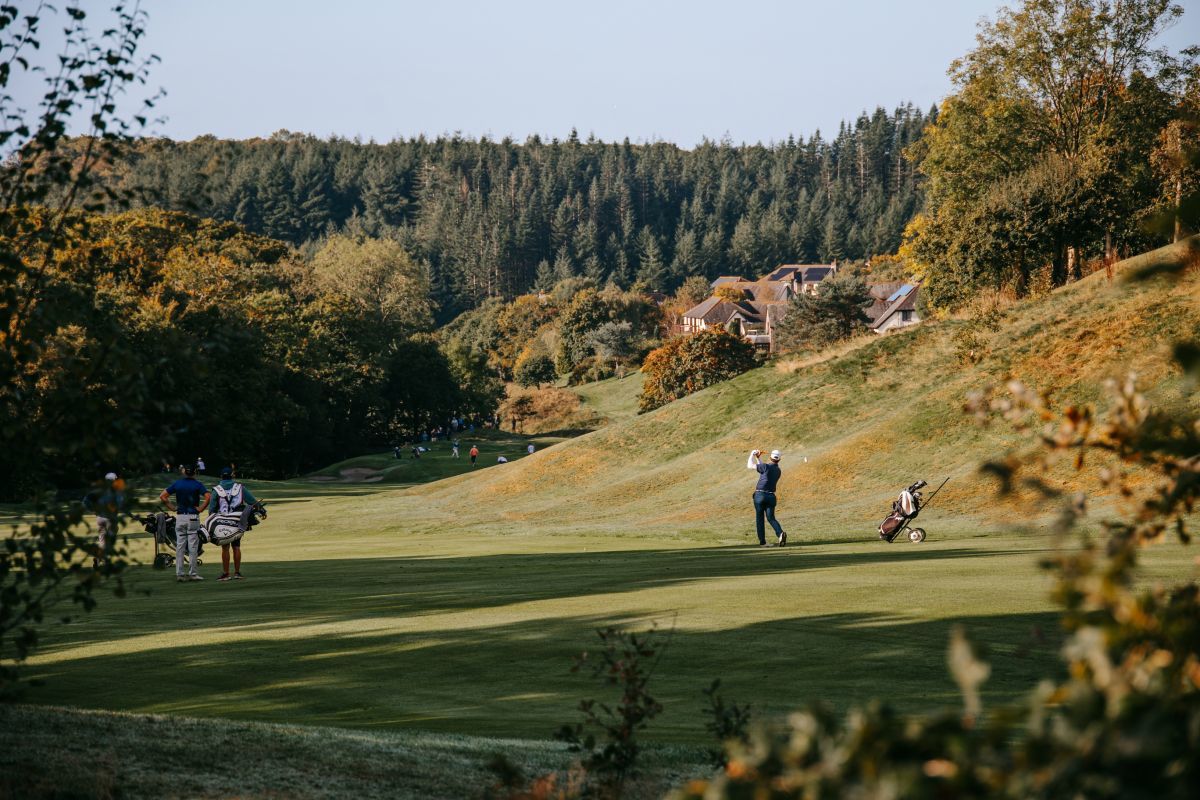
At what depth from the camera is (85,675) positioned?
47.4ft

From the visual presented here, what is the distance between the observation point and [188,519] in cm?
2627

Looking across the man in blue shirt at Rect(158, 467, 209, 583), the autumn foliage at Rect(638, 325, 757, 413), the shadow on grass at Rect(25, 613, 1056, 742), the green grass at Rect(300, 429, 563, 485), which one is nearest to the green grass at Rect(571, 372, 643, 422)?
the green grass at Rect(300, 429, 563, 485)

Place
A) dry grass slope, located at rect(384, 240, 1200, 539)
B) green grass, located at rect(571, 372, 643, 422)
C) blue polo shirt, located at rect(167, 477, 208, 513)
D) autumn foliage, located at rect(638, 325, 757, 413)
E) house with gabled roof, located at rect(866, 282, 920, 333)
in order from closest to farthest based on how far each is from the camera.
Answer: blue polo shirt, located at rect(167, 477, 208, 513) < dry grass slope, located at rect(384, 240, 1200, 539) < autumn foliage, located at rect(638, 325, 757, 413) < green grass, located at rect(571, 372, 643, 422) < house with gabled roof, located at rect(866, 282, 920, 333)

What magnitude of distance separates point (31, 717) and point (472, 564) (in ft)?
63.6

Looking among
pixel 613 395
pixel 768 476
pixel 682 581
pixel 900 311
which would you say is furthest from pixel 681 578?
pixel 900 311

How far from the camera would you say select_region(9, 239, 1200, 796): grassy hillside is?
1310cm

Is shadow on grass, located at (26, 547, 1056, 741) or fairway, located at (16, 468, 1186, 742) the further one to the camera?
fairway, located at (16, 468, 1186, 742)

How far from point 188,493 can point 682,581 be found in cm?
1057

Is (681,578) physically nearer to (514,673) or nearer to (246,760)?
(514,673)

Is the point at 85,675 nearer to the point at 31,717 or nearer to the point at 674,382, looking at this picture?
the point at 31,717

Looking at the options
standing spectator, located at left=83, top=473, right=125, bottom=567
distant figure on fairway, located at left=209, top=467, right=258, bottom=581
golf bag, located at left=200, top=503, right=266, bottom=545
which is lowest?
golf bag, located at left=200, top=503, right=266, bottom=545

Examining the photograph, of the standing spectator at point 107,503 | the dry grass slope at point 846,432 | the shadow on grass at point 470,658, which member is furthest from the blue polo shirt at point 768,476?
the standing spectator at point 107,503

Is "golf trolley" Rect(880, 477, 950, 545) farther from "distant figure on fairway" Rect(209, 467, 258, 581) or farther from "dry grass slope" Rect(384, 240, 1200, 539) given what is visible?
"distant figure on fairway" Rect(209, 467, 258, 581)

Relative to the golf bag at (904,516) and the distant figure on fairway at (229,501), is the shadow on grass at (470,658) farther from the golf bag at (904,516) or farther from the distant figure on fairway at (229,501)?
the golf bag at (904,516)
